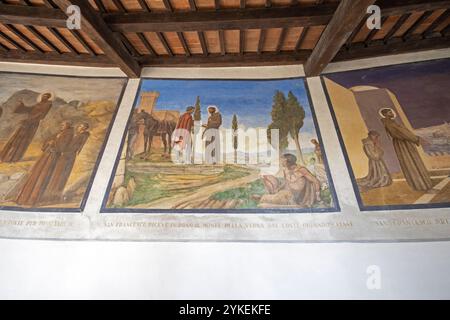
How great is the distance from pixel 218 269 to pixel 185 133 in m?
2.51

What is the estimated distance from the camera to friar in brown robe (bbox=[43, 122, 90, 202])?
435 cm

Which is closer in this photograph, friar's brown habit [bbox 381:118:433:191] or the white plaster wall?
the white plaster wall

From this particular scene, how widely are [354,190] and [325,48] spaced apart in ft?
8.18

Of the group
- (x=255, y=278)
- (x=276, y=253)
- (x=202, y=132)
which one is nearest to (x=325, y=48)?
(x=202, y=132)

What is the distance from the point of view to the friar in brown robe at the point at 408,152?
418 centimetres

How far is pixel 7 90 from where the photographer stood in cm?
546

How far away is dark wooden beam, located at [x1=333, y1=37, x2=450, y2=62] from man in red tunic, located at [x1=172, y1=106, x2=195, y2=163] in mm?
3285

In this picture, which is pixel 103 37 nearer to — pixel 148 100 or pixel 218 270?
pixel 148 100

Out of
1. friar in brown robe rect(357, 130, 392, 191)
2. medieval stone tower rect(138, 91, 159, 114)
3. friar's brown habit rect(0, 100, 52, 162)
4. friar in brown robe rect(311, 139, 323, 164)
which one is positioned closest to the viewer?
friar in brown robe rect(357, 130, 392, 191)

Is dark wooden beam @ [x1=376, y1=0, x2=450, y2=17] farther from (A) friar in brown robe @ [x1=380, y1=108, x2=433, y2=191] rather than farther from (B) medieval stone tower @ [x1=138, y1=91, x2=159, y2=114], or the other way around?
(B) medieval stone tower @ [x1=138, y1=91, x2=159, y2=114]

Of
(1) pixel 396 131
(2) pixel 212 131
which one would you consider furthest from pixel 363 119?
(2) pixel 212 131

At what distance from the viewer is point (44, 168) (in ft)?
15.1

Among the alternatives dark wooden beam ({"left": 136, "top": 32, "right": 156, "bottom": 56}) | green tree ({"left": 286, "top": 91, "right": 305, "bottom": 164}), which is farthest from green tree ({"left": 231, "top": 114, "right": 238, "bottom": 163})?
dark wooden beam ({"left": 136, "top": 32, "right": 156, "bottom": 56})
